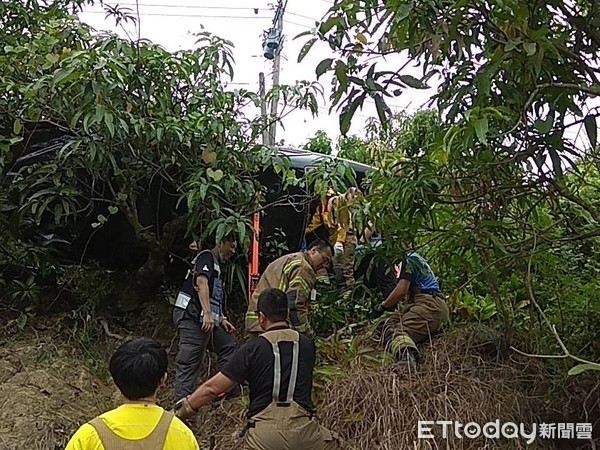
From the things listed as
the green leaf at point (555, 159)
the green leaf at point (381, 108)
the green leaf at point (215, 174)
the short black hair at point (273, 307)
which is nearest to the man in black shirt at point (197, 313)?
the green leaf at point (215, 174)

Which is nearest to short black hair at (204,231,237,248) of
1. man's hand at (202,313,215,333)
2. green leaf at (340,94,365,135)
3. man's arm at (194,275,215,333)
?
man's arm at (194,275,215,333)

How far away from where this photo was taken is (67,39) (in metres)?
4.78

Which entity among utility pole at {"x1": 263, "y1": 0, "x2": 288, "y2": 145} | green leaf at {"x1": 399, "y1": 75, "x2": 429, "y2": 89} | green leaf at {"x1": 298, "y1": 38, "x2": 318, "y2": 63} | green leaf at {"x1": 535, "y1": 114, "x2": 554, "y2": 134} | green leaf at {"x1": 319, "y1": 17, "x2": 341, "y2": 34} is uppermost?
utility pole at {"x1": 263, "y1": 0, "x2": 288, "y2": 145}

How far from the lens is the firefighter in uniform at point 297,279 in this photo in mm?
4766

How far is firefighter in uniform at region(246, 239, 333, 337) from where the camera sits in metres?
4.77

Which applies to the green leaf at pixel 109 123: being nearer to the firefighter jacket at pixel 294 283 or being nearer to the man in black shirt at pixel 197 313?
the man in black shirt at pixel 197 313

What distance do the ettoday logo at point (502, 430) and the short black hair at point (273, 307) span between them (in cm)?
130

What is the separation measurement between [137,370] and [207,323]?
248cm

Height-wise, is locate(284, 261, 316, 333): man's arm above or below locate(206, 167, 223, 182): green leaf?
below

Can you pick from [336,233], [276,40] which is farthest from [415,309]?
[276,40]

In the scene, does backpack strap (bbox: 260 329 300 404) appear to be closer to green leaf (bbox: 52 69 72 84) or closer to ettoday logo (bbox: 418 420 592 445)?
ettoday logo (bbox: 418 420 592 445)

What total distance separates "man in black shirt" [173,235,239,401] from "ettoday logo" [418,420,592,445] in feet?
5.36

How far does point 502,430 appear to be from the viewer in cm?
421

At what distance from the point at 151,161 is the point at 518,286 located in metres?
2.96
